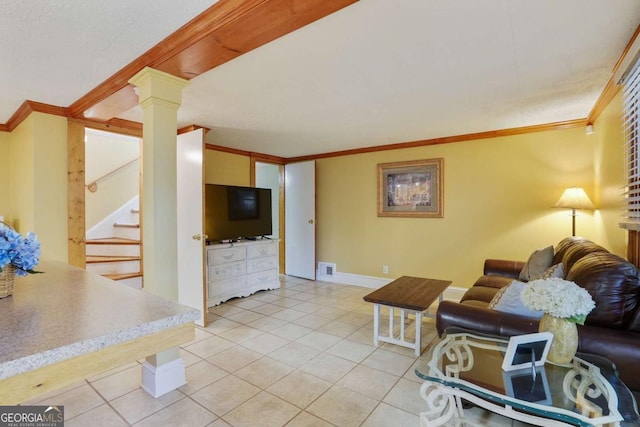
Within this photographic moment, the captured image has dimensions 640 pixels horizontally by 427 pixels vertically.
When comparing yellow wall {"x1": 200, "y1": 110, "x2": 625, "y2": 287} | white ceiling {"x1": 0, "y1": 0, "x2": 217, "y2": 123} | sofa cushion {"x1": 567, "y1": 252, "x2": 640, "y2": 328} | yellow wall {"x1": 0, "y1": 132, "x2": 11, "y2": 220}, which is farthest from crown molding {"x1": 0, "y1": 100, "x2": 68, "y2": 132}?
sofa cushion {"x1": 567, "y1": 252, "x2": 640, "y2": 328}

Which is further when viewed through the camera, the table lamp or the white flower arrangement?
the table lamp

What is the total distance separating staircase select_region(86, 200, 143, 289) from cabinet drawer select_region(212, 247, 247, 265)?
795 millimetres

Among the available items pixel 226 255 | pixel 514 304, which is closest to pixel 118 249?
pixel 226 255

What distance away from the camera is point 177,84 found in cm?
201

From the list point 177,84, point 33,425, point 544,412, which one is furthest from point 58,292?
point 544,412

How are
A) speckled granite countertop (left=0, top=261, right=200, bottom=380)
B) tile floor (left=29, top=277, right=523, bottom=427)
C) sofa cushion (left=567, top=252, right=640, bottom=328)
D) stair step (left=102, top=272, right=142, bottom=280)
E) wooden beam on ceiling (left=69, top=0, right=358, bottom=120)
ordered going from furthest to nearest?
stair step (left=102, top=272, right=142, bottom=280), tile floor (left=29, top=277, right=523, bottom=427), sofa cushion (left=567, top=252, right=640, bottom=328), wooden beam on ceiling (left=69, top=0, right=358, bottom=120), speckled granite countertop (left=0, top=261, right=200, bottom=380)

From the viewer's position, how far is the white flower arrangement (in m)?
1.33

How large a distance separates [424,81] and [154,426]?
9.32ft

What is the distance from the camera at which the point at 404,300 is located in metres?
2.65

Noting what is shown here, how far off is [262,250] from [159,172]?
275 centimetres

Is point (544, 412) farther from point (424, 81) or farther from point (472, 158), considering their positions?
point (472, 158)

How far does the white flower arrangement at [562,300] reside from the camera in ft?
4.35

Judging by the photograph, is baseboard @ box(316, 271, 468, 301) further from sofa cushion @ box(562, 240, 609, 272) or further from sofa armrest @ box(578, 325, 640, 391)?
sofa armrest @ box(578, 325, 640, 391)

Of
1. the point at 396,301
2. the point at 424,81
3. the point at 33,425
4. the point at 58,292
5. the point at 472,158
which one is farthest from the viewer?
the point at 472,158
